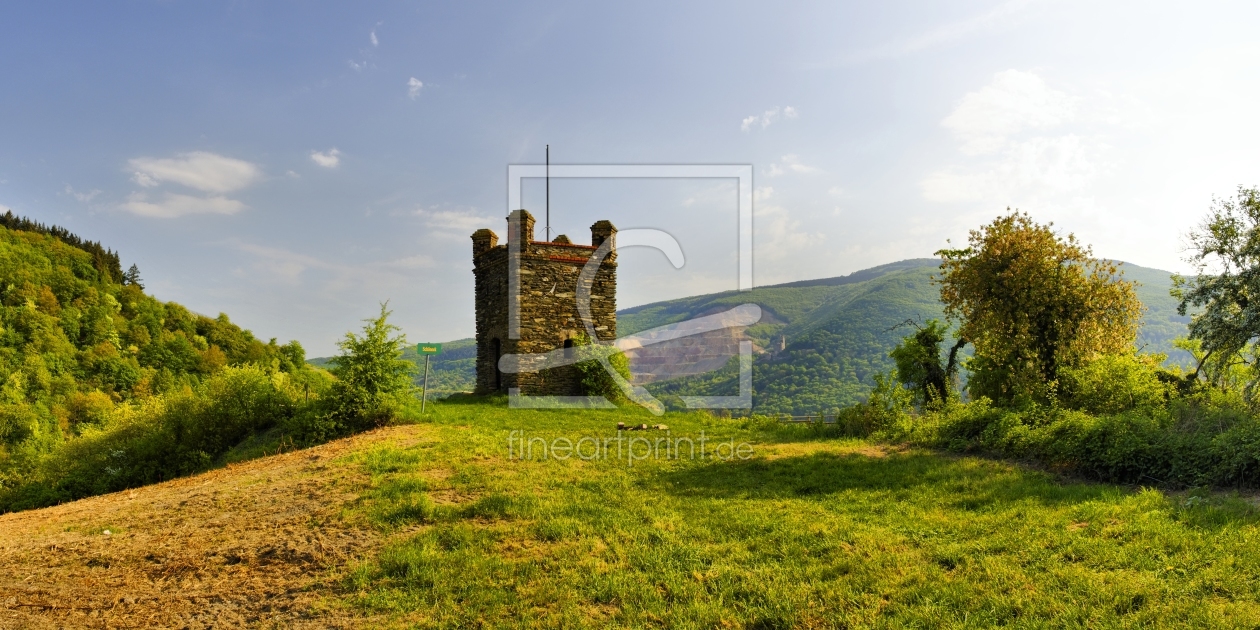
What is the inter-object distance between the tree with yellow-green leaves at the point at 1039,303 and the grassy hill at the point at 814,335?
17.7 feet

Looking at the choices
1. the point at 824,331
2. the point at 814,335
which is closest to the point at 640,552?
the point at 814,335

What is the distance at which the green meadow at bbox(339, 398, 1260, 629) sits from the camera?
178 inches

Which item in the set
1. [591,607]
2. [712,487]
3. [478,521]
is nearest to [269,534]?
[478,521]

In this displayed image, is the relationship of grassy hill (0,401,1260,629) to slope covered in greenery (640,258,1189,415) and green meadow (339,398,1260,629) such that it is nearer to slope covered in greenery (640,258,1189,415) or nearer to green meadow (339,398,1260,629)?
green meadow (339,398,1260,629)

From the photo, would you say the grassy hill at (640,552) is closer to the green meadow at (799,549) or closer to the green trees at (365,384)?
the green meadow at (799,549)

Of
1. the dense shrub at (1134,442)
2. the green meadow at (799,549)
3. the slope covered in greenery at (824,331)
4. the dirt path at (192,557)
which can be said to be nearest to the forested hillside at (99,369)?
the dirt path at (192,557)

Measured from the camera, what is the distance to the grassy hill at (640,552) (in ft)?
15.1

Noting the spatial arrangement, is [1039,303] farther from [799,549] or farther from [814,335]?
[814,335]

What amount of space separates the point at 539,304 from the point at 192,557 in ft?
47.3

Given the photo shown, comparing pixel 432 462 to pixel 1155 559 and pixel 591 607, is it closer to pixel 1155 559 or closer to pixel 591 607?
pixel 591 607

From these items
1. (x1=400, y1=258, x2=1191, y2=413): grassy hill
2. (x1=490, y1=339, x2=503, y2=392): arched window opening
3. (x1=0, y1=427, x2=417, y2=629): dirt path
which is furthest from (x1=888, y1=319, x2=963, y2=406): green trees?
(x1=0, y1=427, x2=417, y2=629): dirt path

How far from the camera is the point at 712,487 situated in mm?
8609

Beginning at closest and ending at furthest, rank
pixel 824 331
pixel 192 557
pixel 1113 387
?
pixel 192 557
pixel 1113 387
pixel 824 331

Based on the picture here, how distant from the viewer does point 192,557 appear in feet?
20.1
